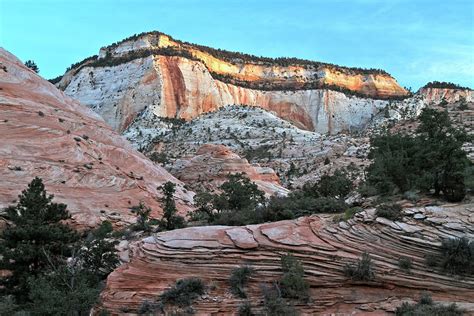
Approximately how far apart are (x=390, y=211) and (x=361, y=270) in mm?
2616

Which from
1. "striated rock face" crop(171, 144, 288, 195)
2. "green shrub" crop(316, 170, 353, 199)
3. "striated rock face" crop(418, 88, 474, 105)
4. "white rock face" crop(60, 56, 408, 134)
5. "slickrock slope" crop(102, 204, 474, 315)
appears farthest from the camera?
"striated rock face" crop(418, 88, 474, 105)

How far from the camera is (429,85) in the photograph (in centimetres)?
12469

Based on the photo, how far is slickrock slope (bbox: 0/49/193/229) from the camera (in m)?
32.2

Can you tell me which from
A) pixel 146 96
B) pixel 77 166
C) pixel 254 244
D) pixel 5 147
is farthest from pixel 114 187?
pixel 146 96

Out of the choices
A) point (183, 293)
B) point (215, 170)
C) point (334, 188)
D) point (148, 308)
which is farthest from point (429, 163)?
point (215, 170)

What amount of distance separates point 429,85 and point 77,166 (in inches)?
4238

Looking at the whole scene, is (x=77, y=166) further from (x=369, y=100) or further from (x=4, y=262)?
(x=369, y=100)

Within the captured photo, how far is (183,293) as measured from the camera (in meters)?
16.2

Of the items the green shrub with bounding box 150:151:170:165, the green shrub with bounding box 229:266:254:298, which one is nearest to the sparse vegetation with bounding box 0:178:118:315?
the green shrub with bounding box 229:266:254:298

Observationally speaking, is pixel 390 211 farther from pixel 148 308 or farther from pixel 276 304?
pixel 148 308

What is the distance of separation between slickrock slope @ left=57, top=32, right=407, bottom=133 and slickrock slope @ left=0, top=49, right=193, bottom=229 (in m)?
52.9

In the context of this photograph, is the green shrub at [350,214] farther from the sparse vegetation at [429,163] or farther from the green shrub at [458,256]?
the green shrub at [458,256]

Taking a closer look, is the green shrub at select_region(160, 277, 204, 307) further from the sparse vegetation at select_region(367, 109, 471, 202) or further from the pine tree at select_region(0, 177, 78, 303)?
the sparse vegetation at select_region(367, 109, 471, 202)

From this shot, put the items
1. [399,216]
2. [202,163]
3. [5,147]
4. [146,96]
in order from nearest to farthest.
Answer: [399,216]
[5,147]
[202,163]
[146,96]
